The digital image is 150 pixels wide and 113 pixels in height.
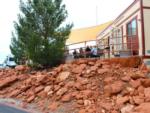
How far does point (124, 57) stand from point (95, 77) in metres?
2.81

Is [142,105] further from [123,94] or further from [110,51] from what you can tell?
[110,51]

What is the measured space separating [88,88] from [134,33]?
6.65 m

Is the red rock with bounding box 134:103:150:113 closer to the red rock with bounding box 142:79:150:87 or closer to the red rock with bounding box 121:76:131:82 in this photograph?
the red rock with bounding box 142:79:150:87

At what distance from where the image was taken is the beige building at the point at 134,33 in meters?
21.3

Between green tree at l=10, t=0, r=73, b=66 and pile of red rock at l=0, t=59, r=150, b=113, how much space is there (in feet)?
8.13

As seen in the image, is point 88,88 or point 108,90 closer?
point 108,90

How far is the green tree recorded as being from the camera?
79.7 ft

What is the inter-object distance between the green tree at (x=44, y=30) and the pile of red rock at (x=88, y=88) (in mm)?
2478

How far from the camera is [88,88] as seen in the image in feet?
58.3

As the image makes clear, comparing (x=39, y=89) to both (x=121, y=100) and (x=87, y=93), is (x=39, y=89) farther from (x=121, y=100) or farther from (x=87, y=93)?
(x=121, y=100)

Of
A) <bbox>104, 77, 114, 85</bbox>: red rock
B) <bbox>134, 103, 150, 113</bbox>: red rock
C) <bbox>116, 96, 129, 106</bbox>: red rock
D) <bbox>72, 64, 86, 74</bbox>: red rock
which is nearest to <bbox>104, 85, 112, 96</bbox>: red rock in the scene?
<bbox>104, 77, 114, 85</bbox>: red rock

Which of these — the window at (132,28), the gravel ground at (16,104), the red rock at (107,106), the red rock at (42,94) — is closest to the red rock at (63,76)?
the red rock at (42,94)

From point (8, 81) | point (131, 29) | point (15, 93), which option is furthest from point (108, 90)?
point (8, 81)

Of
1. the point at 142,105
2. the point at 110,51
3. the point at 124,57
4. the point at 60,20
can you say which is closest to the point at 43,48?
the point at 60,20
